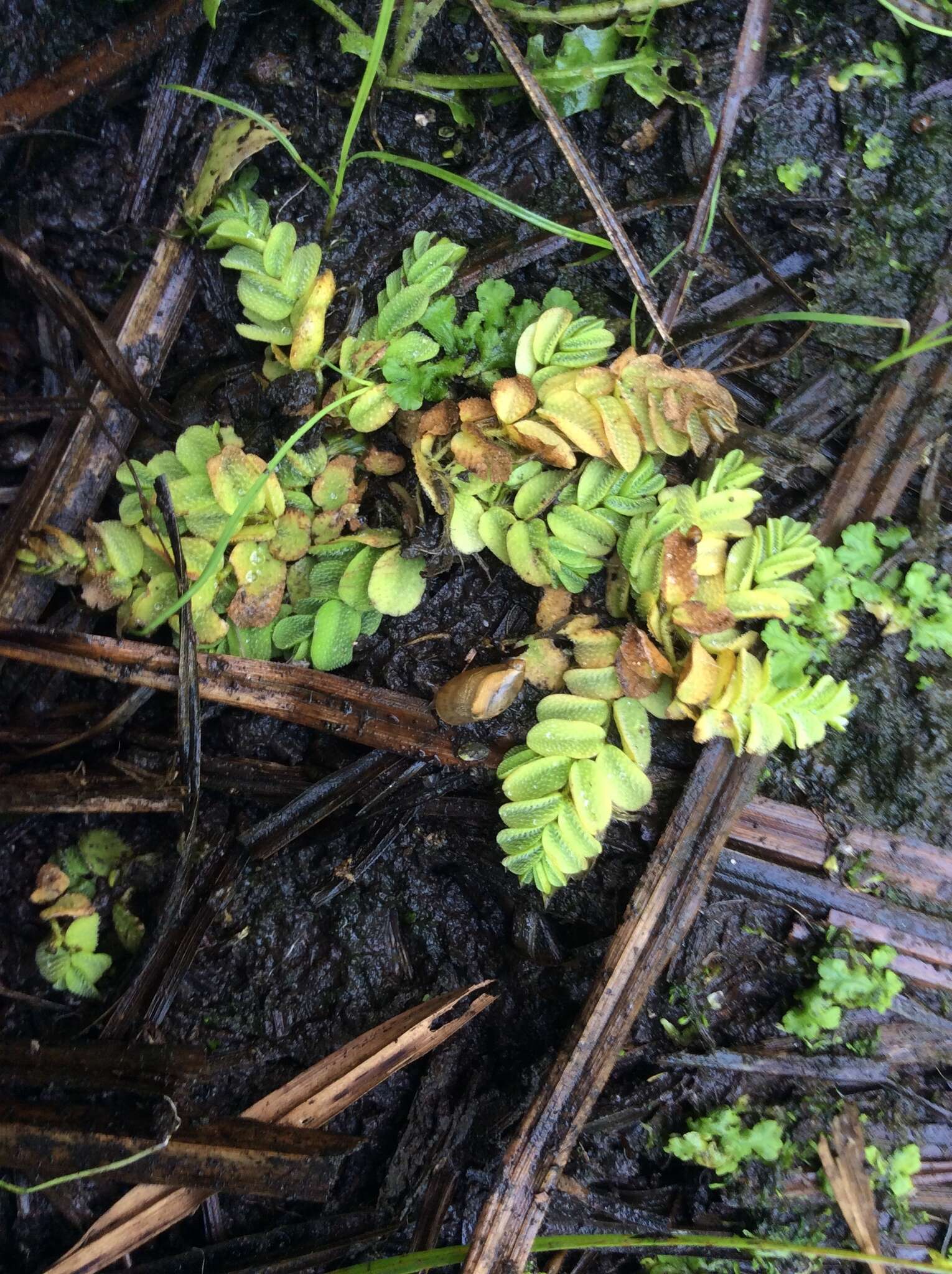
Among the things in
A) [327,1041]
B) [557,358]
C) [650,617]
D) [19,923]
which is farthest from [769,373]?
[19,923]

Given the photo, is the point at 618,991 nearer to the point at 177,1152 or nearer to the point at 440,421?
the point at 177,1152

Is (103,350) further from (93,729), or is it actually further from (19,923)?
(19,923)

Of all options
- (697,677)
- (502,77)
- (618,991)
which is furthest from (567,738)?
(502,77)

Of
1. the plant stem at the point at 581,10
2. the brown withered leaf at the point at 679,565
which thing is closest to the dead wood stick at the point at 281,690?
the brown withered leaf at the point at 679,565

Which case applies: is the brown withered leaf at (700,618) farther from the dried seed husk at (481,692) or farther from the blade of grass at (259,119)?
the blade of grass at (259,119)

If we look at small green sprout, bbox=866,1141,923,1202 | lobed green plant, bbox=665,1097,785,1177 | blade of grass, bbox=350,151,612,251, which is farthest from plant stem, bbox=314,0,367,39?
small green sprout, bbox=866,1141,923,1202

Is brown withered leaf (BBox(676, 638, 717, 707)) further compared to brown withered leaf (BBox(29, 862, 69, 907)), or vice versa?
brown withered leaf (BBox(29, 862, 69, 907))

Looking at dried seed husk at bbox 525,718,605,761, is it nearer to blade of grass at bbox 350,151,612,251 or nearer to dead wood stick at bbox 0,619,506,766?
dead wood stick at bbox 0,619,506,766
